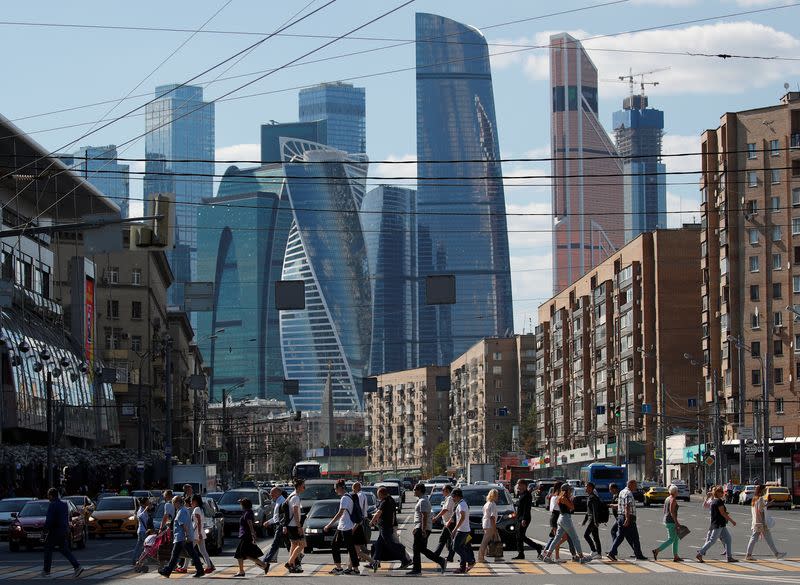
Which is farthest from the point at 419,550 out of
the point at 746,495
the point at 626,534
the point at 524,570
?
the point at 746,495

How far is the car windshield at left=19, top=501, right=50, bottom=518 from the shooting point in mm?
42438

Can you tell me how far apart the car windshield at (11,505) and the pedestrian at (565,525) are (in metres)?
23.7

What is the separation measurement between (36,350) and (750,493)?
44.0 metres

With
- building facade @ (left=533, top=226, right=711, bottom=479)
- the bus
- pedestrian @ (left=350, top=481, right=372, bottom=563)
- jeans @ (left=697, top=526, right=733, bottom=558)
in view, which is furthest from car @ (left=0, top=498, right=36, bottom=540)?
building facade @ (left=533, top=226, right=711, bottom=479)

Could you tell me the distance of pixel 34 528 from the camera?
4169 cm

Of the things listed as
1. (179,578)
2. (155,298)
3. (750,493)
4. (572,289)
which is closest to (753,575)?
(179,578)

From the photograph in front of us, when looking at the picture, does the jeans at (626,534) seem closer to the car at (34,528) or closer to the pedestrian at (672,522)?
the pedestrian at (672,522)

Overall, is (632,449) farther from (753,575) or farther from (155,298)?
(753,575)

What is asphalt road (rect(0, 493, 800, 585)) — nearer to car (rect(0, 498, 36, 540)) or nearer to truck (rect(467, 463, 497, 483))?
car (rect(0, 498, 36, 540))

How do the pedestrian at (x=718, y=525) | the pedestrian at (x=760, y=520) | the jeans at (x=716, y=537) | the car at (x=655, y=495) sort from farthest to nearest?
the car at (x=655, y=495)
the pedestrian at (x=760, y=520)
the jeans at (x=716, y=537)
the pedestrian at (x=718, y=525)

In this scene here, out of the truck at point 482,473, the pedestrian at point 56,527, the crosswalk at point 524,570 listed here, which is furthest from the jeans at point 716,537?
the truck at point 482,473

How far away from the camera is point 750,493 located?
84875mm

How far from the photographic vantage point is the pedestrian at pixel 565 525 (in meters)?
30.6

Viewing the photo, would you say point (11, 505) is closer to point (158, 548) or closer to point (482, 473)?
point (158, 548)
